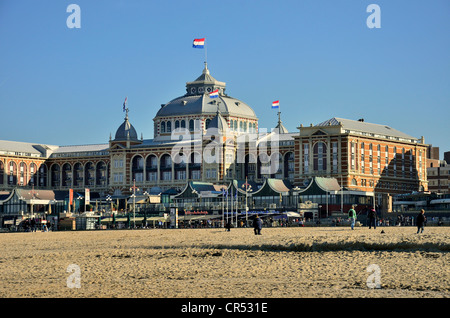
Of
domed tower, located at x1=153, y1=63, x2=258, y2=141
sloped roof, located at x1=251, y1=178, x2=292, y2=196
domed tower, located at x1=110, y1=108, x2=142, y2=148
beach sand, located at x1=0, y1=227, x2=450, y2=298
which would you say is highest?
domed tower, located at x1=153, y1=63, x2=258, y2=141

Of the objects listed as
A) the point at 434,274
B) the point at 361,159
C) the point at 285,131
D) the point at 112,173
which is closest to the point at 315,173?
the point at 361,159

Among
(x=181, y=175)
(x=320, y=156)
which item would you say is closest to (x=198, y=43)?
(x=320, y=156)

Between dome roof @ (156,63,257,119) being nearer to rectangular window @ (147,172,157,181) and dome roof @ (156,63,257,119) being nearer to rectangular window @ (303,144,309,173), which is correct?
rectangular window @ (147,172,157,181)

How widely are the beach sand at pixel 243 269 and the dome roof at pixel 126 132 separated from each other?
369 ft

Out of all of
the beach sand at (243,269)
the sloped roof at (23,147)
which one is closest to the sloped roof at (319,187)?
the sloped roof at (23,147)

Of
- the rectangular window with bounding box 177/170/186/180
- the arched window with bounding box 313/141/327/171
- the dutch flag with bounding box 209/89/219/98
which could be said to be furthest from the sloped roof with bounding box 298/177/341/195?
the dutch flag with bounding box 209/89/219/98

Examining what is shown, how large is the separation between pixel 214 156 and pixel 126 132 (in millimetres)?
19147

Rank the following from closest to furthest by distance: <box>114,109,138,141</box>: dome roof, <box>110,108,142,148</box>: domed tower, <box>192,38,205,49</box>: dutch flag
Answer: <box>192,38,205,49</box>: dutch flag
<box>110,108,142,148</box>: domed tower
<box>114,109,138,141</box>: dome roof

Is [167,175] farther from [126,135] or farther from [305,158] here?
[305,158]

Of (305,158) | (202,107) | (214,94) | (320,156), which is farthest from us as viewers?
(202,107)

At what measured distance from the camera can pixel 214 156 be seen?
156m

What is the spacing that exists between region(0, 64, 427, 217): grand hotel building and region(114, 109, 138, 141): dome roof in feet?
0.59

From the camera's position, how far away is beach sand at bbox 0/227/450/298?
3244 cm

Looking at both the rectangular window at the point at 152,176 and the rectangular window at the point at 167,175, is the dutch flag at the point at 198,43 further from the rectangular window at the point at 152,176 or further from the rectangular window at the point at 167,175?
the rectangular window at the point at 152,176
